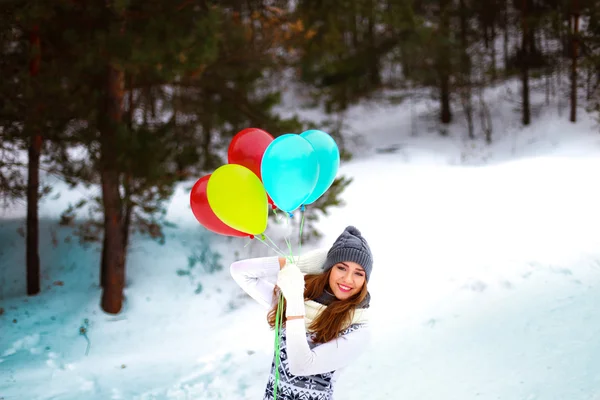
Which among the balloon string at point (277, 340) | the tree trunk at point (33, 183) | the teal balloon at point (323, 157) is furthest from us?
the tree trunk at point (33, 183)

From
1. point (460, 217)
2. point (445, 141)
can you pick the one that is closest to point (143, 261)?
point (460, 217)

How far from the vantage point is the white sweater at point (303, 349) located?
2361mm

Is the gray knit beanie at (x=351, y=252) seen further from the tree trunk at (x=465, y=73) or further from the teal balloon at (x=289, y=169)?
the tree trunk at (x=465, y=73)

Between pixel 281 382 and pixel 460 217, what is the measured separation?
5.61 metres

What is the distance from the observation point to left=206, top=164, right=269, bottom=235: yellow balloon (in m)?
2.66

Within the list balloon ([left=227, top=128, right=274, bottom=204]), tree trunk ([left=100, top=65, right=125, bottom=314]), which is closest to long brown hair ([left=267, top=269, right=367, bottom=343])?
balloon ([left=227, top=128, right=274, bottom=204])

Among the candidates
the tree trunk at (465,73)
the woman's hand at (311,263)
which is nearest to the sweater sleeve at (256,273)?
the woman's hand at (311,263)

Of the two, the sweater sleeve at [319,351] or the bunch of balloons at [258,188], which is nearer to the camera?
the sweater sleeve at [319,351]

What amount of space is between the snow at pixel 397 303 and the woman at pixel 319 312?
879 millimetres

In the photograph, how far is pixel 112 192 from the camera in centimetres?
655

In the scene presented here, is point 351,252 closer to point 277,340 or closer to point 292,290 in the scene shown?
Result: point 292,290

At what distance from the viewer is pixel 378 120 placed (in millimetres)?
18938

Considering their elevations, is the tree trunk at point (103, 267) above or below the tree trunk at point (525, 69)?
below

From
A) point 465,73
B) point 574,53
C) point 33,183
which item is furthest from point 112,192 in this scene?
point 465,73
